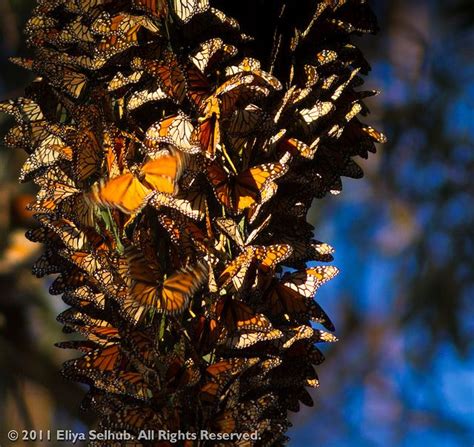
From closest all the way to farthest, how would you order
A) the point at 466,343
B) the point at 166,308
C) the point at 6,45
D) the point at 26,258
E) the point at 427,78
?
the point at 166,308 < the point at 26,258 < the point at 6,45 < the point at 466,343 < the point at 427,78

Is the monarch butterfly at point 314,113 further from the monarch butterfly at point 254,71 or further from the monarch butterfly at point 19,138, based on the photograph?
the monarch butterfly at point 19,138

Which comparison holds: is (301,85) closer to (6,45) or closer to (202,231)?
(202,231)

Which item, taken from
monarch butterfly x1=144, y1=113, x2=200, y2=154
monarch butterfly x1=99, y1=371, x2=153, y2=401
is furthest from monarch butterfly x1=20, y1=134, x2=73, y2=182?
monarch butterfly x1=99, y1=371, x2=153, y2=401

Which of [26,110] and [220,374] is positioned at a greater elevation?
[26,110]

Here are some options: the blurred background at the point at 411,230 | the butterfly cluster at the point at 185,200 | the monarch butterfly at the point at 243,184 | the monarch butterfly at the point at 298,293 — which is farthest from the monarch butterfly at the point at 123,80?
the blurred background at the point at 411,230

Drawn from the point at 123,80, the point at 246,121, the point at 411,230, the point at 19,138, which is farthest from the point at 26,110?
the point at 411,230

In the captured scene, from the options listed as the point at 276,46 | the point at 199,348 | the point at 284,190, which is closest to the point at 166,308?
the point at 199,348

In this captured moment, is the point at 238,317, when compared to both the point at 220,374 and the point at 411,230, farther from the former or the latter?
the point at 411,230
